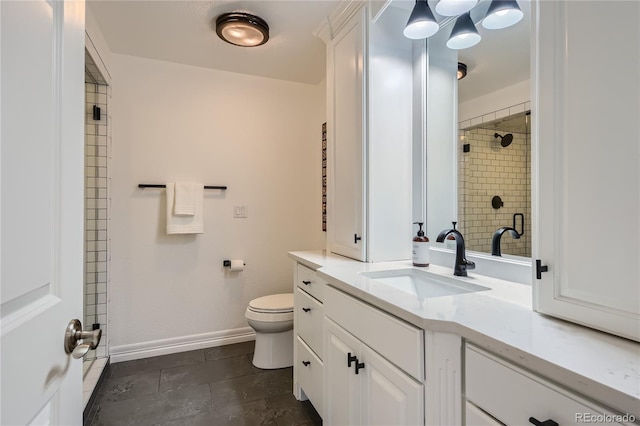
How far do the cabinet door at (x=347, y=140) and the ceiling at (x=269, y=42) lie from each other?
0.78 ft

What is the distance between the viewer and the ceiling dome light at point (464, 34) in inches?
60.7

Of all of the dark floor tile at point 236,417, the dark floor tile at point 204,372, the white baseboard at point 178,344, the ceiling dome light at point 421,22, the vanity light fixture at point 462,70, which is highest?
the ceiling dome light at point 421,22

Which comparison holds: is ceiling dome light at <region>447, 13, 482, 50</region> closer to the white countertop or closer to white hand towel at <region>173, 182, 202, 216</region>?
the white countertop

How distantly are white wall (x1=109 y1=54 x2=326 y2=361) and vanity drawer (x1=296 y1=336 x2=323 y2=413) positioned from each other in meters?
1.05

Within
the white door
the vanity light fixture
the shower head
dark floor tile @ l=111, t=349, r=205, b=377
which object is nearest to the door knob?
the white door

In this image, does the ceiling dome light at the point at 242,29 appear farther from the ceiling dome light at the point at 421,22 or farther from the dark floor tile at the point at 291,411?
the dark floor tile at the point at 291,411

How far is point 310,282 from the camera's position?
5.76 feet

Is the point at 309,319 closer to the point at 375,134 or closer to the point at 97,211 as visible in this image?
the point at 375,134

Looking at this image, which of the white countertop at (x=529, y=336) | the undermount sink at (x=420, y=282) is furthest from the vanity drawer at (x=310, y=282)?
the white countertop at (x=529, y=336)

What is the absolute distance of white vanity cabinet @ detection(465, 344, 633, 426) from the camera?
591mm

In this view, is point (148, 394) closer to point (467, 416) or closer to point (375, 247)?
point (375, 247)

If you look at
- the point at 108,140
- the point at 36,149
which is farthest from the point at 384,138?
the point at 108,140

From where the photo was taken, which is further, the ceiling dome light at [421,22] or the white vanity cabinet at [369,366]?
the ceiling dome light at [421,22]

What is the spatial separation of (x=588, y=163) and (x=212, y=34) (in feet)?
7.29
